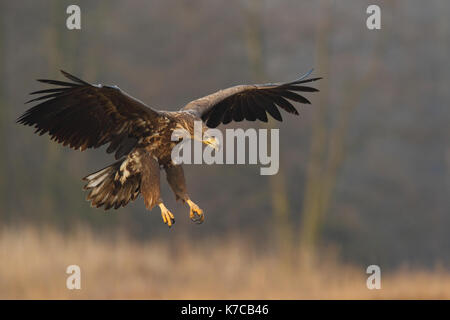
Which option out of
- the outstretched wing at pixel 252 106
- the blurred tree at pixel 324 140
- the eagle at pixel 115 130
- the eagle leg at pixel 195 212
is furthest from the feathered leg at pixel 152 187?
the blurred tree at pixel 324 140

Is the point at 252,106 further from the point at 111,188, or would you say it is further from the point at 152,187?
the point at 152,187

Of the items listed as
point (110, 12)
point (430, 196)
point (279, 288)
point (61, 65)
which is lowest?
point (279, 288)

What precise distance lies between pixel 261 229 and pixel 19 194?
212 inches

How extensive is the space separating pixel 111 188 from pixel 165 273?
8.35 metres

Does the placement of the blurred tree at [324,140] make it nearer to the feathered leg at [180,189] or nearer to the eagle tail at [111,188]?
the eagle tail at [111,188]

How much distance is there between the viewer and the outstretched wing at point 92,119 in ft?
13.6

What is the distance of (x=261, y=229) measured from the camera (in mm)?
16734

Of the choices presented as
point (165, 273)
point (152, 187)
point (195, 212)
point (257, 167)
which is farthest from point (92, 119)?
point (257, 167)

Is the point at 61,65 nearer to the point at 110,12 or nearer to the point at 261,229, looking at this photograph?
the point at 110,12

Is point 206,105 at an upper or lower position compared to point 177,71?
lower

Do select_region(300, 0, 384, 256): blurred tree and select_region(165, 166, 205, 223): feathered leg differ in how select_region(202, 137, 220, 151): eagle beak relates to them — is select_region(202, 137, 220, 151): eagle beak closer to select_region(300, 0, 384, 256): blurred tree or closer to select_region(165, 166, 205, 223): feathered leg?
select_region(165, 166, 205, 223): feathered leg

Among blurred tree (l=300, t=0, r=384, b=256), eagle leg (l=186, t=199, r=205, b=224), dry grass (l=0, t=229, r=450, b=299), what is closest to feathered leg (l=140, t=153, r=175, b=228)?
eagle leg (l=186, t=199, r=205, b=224)

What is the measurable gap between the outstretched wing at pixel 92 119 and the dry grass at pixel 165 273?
22.4 ft

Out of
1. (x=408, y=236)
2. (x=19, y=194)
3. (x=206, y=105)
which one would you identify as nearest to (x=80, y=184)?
(x=19, y=194)
